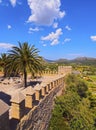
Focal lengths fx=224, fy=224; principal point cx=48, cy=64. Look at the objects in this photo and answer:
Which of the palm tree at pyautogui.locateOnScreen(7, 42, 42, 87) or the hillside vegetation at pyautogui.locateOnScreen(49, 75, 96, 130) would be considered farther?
the palm tree at pyautogui.locateOnScreen(7, 42, 42, 87)

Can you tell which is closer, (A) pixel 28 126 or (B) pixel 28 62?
(A) pixel 28 126

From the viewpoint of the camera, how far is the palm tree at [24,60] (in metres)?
17.2

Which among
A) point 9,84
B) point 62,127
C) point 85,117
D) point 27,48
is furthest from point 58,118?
point 9,84

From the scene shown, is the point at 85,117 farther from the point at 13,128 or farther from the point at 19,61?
the point at 13,128

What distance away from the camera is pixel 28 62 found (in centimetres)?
1725

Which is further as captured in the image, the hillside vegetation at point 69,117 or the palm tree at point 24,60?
the palm tree at point 24,60

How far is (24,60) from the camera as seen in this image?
17.2m

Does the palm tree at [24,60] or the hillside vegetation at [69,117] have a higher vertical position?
the palm tree at [24,60]

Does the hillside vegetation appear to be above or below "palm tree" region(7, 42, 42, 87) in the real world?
below

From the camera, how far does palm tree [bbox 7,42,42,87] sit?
1715cm

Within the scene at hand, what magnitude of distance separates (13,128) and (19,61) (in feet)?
40.3

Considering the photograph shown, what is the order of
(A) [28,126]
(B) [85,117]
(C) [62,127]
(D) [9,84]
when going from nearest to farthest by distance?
(A) [28,126] → (C) [62,127] → (B) [85,117] → (D) [9,84]

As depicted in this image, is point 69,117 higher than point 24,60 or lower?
lower

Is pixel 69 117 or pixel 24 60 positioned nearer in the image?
pixel 69 117
